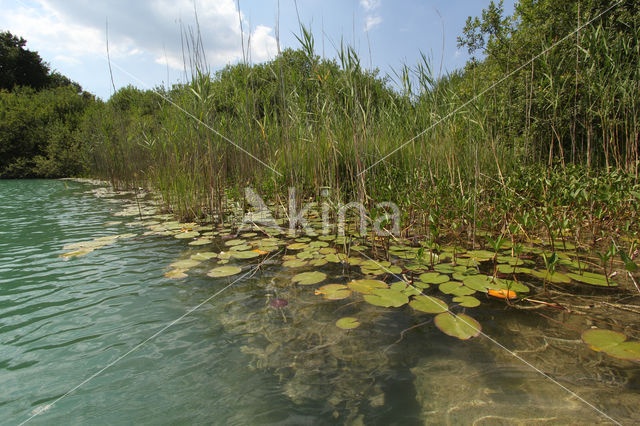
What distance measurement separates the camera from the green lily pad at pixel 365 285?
1581 mm

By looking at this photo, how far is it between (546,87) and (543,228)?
1513mm

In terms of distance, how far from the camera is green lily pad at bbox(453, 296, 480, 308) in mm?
1388

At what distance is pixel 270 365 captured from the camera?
1.08 meters

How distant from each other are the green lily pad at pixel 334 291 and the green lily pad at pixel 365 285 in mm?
39

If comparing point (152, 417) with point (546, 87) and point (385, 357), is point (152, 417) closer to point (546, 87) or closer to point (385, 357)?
point (385, 357)

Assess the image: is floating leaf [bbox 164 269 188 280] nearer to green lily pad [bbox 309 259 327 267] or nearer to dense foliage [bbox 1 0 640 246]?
green lily pad [bbox 309 259 327 267]

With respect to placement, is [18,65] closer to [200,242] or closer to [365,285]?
[200,242]

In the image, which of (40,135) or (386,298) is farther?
(40,135)

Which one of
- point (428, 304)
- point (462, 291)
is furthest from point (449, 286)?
point (428, 304)

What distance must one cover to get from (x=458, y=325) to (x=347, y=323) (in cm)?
46

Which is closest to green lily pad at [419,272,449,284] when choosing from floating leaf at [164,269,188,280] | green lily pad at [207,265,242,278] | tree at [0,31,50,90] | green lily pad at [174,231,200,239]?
green lily pad at [207,265,242,278]

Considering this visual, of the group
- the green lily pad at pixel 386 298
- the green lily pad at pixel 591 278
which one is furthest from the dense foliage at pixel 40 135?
the green lily pad at pixel 591 278

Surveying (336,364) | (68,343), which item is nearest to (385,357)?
(336,364)

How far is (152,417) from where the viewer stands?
0.87m
